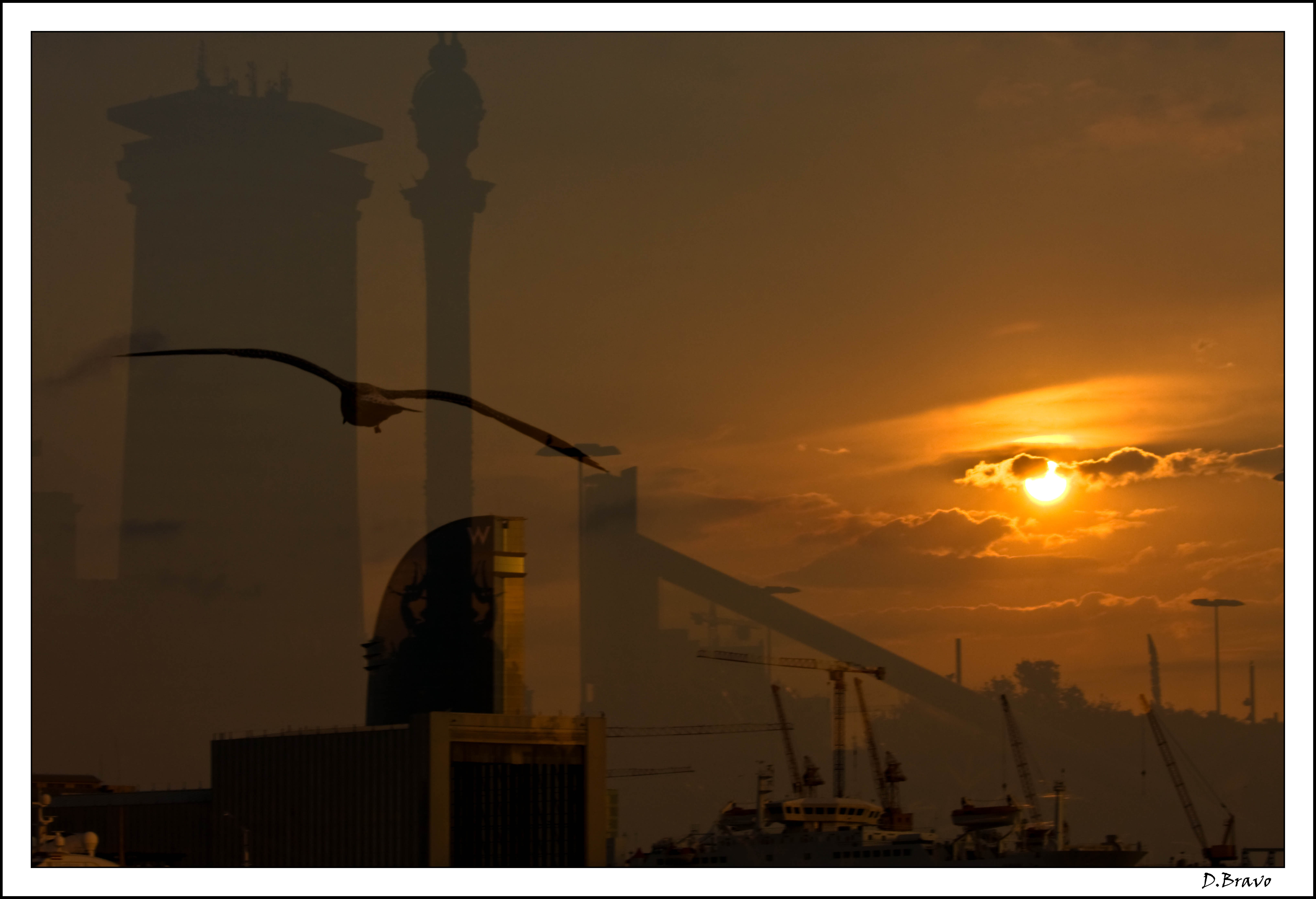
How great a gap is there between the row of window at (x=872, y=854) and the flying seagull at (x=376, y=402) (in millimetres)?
74007

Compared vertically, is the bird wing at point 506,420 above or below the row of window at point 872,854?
above

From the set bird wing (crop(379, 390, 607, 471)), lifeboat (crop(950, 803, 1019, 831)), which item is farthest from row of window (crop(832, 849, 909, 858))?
bird wing (crop(379, 390, 607, 471))

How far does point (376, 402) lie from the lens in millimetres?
142250

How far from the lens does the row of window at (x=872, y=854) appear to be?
19825cm

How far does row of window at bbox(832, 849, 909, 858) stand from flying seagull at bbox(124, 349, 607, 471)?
243ft

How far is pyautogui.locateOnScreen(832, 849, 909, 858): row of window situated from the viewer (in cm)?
19825

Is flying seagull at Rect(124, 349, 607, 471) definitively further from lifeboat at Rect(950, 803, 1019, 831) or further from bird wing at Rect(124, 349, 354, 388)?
lifeboat at Rect(950, 803, 1019, 831)

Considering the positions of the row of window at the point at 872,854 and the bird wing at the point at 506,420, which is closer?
the bird wing at the point at 506,420

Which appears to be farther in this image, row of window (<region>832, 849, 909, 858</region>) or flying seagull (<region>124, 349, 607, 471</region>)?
row of window (<region>832, 849, 909, 858</region>)

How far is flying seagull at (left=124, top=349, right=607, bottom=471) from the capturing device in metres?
132

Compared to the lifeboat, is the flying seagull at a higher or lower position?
higher

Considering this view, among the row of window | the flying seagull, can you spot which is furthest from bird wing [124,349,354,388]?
the row of window

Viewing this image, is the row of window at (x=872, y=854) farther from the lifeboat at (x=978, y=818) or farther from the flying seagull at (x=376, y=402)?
the flying seagull at (x=376, y=402)

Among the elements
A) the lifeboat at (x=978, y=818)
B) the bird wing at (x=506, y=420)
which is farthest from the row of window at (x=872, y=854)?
the bird wing at (x=506, y=420)
